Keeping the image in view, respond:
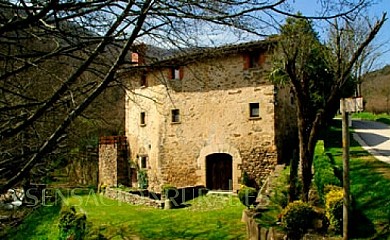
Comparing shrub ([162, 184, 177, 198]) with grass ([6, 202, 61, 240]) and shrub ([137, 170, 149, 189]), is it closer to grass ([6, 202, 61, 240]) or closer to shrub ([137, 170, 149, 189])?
grass ([6, 202, 61, 240])

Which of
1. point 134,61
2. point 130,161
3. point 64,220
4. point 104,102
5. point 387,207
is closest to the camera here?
point 134,61

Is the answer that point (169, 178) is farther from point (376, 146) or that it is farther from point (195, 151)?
point (376, 146)

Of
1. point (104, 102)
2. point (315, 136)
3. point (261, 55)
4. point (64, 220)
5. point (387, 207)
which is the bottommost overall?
point (64, 220)

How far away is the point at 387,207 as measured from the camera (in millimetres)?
6922

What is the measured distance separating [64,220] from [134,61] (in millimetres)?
9256

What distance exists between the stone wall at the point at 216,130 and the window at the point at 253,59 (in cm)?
16

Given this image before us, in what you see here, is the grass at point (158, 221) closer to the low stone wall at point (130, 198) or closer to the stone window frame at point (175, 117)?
the low stone wall at point (130, 198)

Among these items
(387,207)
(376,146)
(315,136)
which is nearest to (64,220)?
(315,136)

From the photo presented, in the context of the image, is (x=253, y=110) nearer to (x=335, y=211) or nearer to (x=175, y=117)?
(x=175, y=117)

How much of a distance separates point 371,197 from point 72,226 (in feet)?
23.3

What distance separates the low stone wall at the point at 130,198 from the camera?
47.0ft

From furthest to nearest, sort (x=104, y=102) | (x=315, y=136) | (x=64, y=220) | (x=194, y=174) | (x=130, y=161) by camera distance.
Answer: (x=130, y=161) → (x=194, y=174) → (x=64, y=220) → (x=315, y=136) → (x=104, y=102)

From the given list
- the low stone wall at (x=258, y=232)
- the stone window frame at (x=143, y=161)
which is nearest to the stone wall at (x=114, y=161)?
the stone window frame at (x=143, y=161)

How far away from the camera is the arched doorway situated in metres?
16.3
